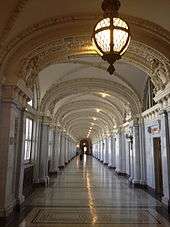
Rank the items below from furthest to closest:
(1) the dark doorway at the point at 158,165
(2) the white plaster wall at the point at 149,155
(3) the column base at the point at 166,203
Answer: (2) the white plaster wall at the point at 149,155 < (1) the dark doorway at the point at 158,165 < (3) the column base at the point at 166,203

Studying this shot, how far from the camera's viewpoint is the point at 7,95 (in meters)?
6.73

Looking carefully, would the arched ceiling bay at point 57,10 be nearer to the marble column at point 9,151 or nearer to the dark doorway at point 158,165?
the marble column at point 9,151

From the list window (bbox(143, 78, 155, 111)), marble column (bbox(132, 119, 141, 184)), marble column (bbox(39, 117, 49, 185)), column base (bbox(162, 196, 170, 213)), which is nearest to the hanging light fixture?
column base (bbox(162, 196, 170, 213))

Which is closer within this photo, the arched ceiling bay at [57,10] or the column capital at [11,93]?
the arched ceiling bay at [57,10]

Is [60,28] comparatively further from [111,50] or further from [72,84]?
[72,84]

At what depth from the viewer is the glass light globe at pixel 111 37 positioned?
3.35m

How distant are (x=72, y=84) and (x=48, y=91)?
4.79ft

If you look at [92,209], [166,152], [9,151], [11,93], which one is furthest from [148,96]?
[9,151]

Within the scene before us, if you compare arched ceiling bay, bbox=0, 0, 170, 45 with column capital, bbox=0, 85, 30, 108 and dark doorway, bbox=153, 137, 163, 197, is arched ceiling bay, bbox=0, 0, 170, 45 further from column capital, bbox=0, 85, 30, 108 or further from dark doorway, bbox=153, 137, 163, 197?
dark doorway, bbox=153, 137, 163, 197

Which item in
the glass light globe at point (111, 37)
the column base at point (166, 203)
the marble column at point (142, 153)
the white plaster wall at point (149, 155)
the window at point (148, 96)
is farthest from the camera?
the marble column at point (142, 153)

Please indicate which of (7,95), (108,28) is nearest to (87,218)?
(7,95)

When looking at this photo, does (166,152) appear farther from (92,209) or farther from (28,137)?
(28,137)

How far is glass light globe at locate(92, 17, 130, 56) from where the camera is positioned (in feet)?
11.0

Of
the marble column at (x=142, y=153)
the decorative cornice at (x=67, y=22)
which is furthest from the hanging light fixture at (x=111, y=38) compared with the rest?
the marble column at (x=142, y=153)
